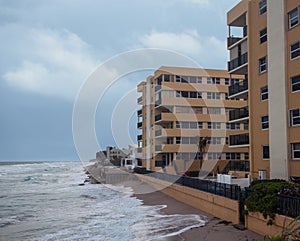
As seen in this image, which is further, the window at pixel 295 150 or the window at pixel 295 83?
the window at pixel 295 150

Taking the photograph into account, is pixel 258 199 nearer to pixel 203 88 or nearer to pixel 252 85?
pixel 252 85

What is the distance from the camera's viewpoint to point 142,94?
5906cm

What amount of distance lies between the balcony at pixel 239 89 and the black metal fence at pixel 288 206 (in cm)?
1652

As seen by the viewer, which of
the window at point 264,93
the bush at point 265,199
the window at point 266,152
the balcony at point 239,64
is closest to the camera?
the bush at point 265,199

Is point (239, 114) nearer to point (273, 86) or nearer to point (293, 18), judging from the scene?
point (273, 86)

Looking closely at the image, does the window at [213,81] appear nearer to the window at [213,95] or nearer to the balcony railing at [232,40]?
the window at [213,95]

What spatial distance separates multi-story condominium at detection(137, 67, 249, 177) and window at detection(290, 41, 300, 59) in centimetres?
2409

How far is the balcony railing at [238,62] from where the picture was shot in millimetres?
29138

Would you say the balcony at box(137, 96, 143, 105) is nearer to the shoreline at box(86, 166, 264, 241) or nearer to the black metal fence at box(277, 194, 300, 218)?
the shoreline at box(86, 166, 264, 241)

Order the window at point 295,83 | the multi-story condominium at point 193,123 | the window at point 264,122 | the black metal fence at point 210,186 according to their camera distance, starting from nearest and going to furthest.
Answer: the black metal fence at point 210,186 < the window at point 295,83 < the window at point 264,122 < the multi-story condominium at point 193,123

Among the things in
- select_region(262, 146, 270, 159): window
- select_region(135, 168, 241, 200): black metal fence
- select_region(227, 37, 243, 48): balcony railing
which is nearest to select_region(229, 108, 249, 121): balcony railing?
select_region(262, 146, 270, 159): window

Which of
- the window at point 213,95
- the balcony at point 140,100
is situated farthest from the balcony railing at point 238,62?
the balcony at point 140,100

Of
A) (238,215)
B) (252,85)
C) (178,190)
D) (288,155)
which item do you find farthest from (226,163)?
(238,215)

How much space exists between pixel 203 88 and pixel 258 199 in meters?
33.9
